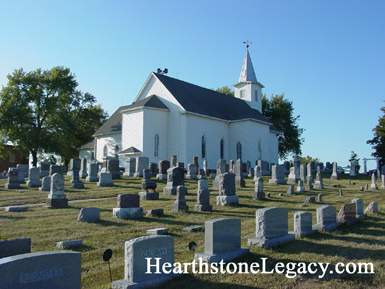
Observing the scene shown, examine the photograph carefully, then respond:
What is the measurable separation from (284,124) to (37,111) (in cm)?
3880

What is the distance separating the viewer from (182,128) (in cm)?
3569

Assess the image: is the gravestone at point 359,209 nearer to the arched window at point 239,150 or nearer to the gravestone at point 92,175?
the gravestone at point 92,175

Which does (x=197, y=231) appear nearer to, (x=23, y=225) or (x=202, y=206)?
(x=202, y=206)

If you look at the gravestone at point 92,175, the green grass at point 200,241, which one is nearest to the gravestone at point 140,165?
the gravestone at point 92,175

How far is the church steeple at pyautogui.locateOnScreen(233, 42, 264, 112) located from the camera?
49219 mm

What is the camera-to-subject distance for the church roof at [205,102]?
3772 centimetres

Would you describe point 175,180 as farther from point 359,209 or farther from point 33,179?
point 33,179

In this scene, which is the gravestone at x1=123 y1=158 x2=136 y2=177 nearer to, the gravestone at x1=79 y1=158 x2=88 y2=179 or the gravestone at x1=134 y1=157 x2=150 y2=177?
the gravestone at x1=134 y1=157 x2=150 y2=177

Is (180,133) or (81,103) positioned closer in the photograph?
(180,133)

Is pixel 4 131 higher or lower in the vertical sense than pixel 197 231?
higher

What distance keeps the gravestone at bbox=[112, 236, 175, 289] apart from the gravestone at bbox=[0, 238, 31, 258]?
169cm

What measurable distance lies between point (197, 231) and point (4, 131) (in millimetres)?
38572

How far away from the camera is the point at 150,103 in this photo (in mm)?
35812

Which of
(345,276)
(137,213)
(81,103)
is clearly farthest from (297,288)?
(81,103)
